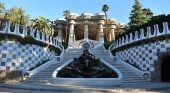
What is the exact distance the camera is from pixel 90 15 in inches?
1838

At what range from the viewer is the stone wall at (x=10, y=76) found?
600 inches

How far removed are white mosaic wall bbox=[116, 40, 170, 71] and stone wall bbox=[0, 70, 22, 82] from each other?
1141 centimetres

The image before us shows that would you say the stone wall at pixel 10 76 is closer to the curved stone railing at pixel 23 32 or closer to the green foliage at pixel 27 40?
the green foliage at pixel 27 40

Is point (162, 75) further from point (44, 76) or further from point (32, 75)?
point (32, 75)

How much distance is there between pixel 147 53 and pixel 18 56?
39.6 ft

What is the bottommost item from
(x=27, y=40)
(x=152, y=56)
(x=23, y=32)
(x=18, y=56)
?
(x=152, y=56)

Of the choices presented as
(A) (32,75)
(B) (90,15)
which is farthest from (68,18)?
(A) (32,75)

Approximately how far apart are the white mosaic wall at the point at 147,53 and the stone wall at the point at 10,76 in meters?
11.4

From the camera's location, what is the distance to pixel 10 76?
1555 cm

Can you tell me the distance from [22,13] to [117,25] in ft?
84.4

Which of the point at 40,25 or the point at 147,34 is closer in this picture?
the point at 147,34

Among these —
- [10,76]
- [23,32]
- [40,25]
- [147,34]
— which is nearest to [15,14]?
[40,25]

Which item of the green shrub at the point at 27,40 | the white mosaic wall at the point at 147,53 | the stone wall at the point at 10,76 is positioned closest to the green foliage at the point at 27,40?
the green shrub at the point at 27,40

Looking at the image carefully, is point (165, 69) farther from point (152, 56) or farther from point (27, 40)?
point (27, 40)
